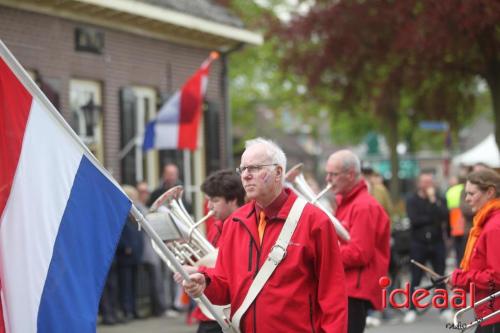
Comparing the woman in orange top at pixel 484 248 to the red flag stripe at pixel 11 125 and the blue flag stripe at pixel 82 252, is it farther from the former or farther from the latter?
the red flag stripe at pixel 11 125

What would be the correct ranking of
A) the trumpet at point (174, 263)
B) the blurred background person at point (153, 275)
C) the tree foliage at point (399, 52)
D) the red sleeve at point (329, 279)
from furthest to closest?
the tree foliage at point (399, 52), the blurred background person at point (153, 275), the red sleeve at point (329, 279), the trumpet at point (174, 263)

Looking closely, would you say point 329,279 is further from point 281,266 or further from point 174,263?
point 174,263

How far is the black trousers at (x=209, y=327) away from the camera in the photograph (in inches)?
285

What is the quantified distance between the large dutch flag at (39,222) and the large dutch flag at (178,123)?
1063cm

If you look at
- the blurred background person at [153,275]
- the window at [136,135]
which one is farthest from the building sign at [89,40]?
the blurred background person at [153,275]

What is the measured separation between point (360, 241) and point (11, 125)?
128 inches

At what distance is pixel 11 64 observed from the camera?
16.4ft

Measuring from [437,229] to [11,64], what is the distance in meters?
10.6

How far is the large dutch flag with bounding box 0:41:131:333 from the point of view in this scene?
16.8 feet

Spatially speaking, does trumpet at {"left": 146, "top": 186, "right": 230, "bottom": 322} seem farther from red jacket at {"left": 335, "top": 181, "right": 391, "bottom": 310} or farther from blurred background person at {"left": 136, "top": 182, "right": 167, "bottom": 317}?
blurred background person at {"left": 136, "top": 182, "right": 167, "bottom": 317}

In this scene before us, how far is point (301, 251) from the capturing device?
18.1 feet

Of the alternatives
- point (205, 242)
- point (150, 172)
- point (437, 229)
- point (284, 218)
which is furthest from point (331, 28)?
point (284, 218)
